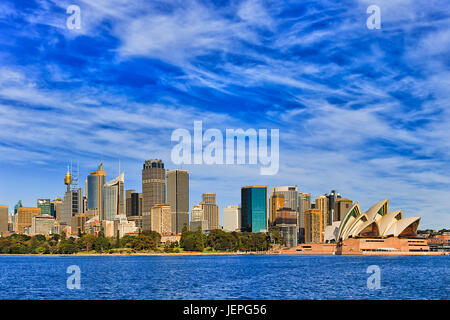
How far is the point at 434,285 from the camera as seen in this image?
50906 mm

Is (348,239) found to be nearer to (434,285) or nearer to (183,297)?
(434,285)
